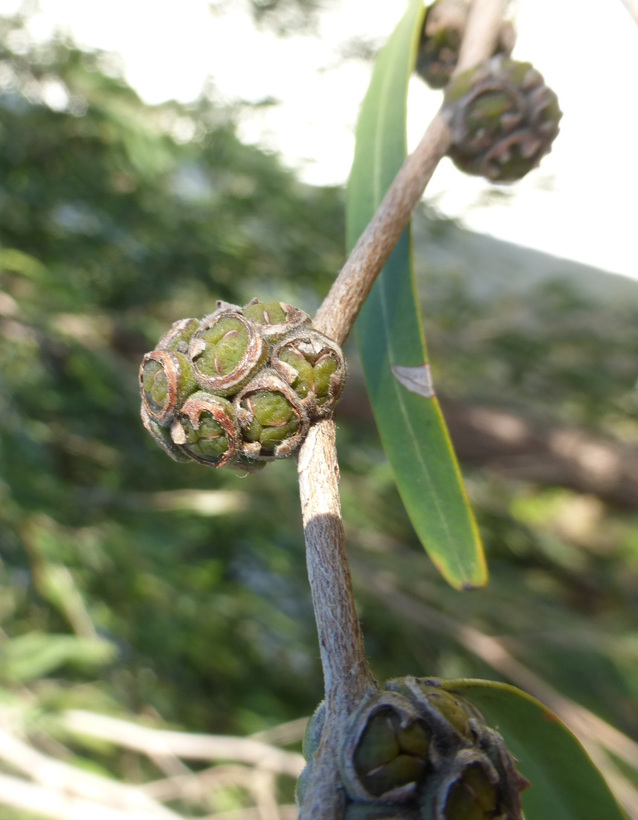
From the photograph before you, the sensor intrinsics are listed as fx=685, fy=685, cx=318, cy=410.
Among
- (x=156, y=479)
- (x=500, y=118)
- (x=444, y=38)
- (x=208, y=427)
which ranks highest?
(x=444, y=38)

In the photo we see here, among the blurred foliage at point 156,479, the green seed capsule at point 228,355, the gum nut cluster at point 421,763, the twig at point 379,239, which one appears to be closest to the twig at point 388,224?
the twig at point 379,239

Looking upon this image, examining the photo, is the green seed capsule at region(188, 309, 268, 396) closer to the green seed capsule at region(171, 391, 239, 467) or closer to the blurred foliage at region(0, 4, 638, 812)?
the green seed capsule at region(171, 391, 239, 467)

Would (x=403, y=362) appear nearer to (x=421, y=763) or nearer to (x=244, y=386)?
(x=244, y=386)

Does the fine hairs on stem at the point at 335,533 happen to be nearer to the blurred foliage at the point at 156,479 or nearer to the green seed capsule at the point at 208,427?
the green seed capsule at the point at 208,427

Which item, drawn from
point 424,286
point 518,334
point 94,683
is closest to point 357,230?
point 94,683

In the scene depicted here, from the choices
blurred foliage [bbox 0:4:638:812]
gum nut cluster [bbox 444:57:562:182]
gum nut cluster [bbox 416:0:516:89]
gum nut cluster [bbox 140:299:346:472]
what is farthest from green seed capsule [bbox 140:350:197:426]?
blurred foliage [bbox 0:4:638:812]

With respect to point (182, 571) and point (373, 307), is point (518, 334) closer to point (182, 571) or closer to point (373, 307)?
point (182, 571)

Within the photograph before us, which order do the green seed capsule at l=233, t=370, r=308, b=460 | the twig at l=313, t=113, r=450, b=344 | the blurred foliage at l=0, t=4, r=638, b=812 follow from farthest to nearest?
the blurred foliage at l=0, t=4, r=638, b=812, the twig at l=313, t=113, r=450, b=344, the green seed capsule at l=233, t=370, r=308, b=460

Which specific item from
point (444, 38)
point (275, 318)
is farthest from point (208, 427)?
point (444, 38)
